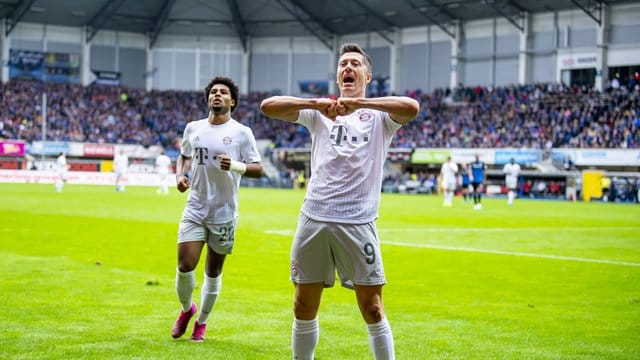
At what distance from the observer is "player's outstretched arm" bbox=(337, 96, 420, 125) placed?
6.26m

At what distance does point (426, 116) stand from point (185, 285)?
69.5 meters

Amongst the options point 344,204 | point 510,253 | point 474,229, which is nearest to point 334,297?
point 344,204

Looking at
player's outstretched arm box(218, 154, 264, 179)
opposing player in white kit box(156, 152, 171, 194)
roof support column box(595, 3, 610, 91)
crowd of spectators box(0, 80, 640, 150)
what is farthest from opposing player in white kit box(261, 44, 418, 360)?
roof support column box(595, 3, 610, 91)

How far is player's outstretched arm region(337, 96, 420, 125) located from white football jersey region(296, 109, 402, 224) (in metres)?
0.25

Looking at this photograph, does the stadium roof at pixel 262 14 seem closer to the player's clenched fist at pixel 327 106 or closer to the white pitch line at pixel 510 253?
the white pitch line at pixel 510 253

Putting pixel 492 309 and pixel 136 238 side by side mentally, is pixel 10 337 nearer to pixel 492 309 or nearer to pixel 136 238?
pixel 492 309

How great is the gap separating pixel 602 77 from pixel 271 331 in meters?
61.8

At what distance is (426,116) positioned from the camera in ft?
254

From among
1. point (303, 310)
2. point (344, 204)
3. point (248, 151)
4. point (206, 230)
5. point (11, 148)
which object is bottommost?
point (303, 310)

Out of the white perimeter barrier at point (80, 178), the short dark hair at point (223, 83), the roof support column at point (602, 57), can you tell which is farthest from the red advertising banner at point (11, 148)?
the short dark hair at point (223, 83)

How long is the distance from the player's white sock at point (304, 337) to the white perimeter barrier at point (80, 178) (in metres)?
58.7

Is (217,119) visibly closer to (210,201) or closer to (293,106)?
(210,201)

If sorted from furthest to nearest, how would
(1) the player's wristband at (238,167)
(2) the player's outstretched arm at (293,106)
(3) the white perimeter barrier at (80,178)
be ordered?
(3) the white perimeter barrier at (80,178), (1) the player's wristband at (238,167), (2) the player's outstretched arm at (293,106)

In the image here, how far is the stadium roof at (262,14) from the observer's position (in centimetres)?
7475
